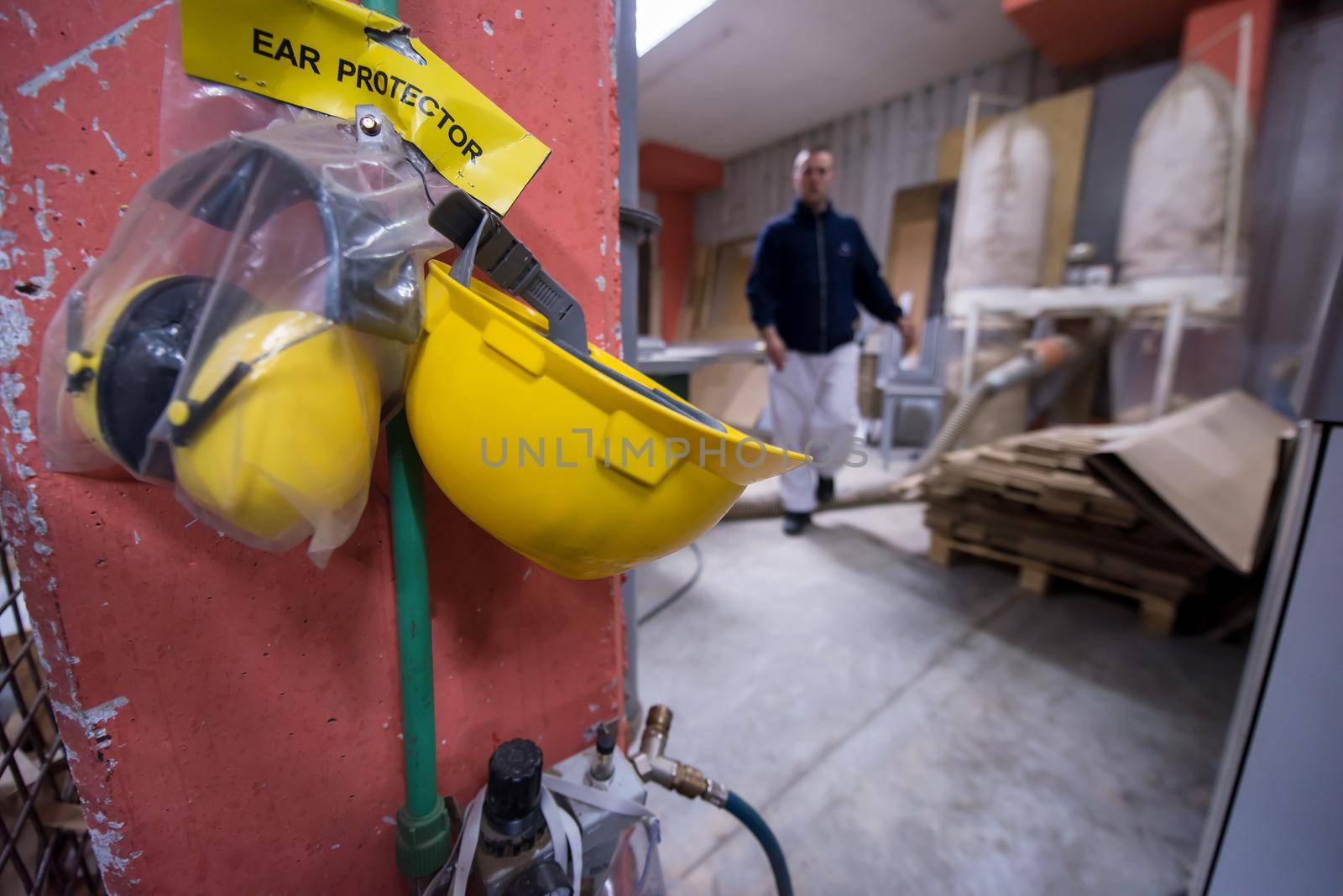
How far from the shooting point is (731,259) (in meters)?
5.12

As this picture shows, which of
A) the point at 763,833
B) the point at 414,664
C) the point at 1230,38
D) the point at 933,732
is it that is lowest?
the point at 933,732

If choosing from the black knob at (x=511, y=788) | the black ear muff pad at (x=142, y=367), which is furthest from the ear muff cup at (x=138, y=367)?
the black knob at (x=511, y=788)

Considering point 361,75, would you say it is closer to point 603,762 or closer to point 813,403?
point 603,762

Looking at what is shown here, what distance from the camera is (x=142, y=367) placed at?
222 millimetres

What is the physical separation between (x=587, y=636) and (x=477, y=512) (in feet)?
0.92

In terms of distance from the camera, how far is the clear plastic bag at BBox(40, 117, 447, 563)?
0.73 ft

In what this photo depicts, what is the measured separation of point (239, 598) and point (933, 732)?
3.60 feet

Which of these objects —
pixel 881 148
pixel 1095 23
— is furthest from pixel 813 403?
pixel 881 148

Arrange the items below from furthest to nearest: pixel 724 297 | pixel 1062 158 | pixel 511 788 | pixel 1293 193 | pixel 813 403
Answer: pixel 724 297 < pixel 1062 158 < pixel 1293 193 < pixel 813 403 < pixel 511 788

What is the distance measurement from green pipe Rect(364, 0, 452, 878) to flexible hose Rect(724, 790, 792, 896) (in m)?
0.26

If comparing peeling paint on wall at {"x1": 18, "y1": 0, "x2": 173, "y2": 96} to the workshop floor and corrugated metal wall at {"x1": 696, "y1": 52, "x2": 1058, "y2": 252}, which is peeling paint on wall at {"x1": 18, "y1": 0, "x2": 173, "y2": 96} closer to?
the workshop floor

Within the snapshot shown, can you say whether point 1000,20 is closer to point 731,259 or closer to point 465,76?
point 731,259

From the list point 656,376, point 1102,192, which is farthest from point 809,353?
point 1102,192

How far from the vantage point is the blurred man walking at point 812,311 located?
1.97 m
